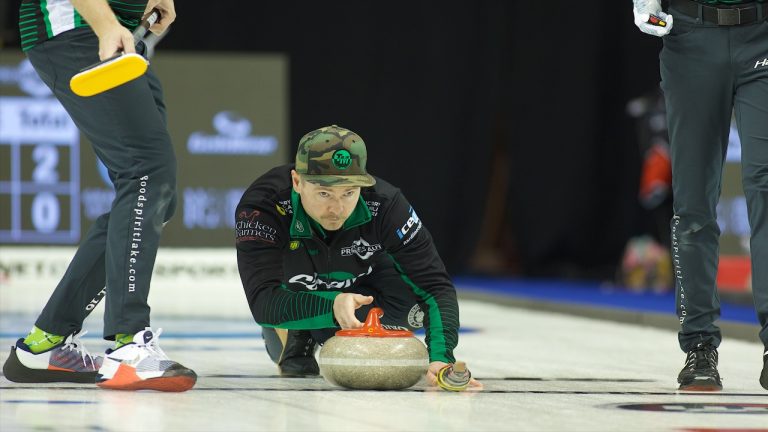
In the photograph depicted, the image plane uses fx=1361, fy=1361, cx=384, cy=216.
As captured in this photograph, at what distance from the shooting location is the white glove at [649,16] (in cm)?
356

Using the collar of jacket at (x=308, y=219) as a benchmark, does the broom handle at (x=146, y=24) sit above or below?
above

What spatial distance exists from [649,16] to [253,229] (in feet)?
3.86

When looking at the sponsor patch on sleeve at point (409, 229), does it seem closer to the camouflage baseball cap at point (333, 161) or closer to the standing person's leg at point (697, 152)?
the camouflage baseball cap at point (333, 161)

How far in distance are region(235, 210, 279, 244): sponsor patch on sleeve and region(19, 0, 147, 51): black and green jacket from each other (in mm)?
562

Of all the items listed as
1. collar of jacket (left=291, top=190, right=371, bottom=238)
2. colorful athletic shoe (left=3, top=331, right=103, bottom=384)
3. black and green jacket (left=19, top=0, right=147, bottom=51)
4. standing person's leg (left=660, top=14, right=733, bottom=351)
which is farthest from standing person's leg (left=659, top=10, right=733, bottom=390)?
colorful athletic shoe (left=3, top=331, right=103, bottom=384)

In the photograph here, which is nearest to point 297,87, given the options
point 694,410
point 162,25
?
point 162,25

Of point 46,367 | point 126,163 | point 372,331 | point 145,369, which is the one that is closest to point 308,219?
point 372,331

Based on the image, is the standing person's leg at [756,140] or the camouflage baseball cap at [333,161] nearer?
the camouflage baseball cap at [333,161]

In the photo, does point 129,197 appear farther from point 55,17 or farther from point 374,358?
point 374,358

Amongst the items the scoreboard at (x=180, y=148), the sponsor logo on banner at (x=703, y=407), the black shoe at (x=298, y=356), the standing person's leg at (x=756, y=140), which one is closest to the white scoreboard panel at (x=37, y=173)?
the scoreboard at (x=180, y=148)

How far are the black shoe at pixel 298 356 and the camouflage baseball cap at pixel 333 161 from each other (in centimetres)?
65

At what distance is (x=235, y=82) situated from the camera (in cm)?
975

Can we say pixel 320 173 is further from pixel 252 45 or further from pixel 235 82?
pixel 252 45

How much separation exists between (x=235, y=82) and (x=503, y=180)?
3.41 metres
